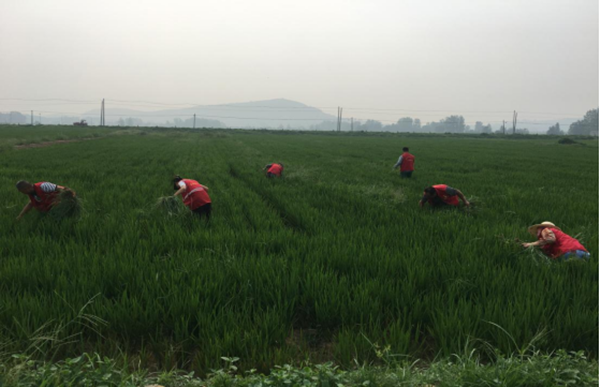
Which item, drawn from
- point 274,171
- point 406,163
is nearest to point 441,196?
point 406,163

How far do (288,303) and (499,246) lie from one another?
2.85 meters

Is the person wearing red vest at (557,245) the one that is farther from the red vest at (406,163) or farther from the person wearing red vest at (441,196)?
the red vest at (406,163)

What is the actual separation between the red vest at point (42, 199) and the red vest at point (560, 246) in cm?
690

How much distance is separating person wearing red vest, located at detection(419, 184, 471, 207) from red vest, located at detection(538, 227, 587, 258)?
232cm

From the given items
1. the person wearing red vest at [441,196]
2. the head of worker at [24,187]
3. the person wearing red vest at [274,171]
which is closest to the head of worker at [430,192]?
the person wearing red vest at [441,196]

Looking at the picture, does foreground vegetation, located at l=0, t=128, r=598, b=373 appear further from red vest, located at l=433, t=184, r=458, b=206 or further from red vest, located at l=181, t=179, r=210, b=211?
red vest, located at l=433, t=184, r=458, b=206

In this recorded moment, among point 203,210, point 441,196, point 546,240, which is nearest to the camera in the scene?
point 546,240

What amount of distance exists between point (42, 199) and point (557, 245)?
7167 millimetres

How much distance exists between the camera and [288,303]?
2.47 metres

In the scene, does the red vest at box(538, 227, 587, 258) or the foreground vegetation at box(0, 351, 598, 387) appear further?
the red vest at box(538, 227, 587, 258)

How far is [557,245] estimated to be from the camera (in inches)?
138

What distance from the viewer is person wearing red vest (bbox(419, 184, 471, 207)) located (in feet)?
19.5

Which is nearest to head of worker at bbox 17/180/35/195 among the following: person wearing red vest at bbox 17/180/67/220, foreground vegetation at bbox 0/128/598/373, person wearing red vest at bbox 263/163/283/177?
person wearing red vest at bbox 17/180/67/220

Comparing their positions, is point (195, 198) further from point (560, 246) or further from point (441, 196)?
point (560, 246)
